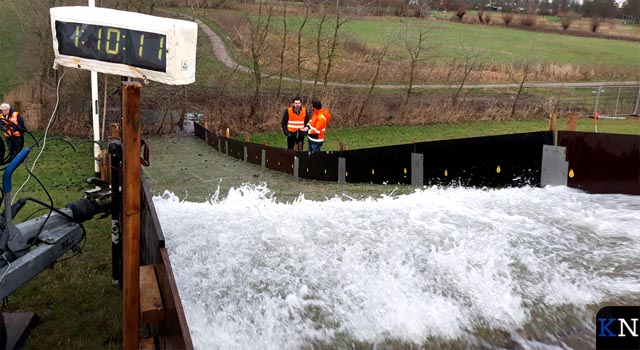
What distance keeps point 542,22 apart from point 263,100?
51389 mm

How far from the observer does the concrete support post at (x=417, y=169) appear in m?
9.55

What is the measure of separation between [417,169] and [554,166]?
7.13 ft

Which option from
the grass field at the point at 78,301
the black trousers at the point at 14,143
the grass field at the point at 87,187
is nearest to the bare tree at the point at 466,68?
the grass field at the point at 87,187

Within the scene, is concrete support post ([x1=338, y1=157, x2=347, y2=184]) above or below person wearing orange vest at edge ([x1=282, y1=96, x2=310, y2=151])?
below

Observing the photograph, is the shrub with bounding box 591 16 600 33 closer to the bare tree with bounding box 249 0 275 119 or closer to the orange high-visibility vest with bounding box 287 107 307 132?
the bare tree with bounding box 249 0 275 119

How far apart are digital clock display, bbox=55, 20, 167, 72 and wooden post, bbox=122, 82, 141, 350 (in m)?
0.19

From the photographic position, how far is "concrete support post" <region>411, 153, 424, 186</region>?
31.3 feet

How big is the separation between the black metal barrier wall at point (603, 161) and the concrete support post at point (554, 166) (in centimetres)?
8

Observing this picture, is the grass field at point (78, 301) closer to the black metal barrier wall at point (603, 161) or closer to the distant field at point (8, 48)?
the black metal barrier wall at point (603, 161)

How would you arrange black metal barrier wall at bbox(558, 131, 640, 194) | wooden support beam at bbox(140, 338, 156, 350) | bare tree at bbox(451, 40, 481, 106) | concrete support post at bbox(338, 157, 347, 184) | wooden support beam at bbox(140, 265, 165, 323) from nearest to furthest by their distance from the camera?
1. wooden support beam at bbox(140, 265, 165, 323)
2. wooden support beam at bbox(140, 338, 156, 350)
3. black metal barrier wall at bbox(558, 131, 640, 194)
4. concrete support post at bbox(338, 157, 347, 184)
5. bare tree at bbox(451, 40, 481, 106)

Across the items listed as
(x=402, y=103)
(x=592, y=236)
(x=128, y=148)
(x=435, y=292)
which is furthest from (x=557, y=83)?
(x=128, y=148)

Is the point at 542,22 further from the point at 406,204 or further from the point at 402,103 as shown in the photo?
the point at 406,204

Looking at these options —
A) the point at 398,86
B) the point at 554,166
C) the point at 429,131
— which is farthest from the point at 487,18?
the point at 554,166

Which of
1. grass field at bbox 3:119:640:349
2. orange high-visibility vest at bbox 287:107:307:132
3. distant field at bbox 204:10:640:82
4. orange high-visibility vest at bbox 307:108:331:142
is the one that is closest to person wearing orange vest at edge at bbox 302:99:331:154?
orange high-visibility vest at bbox 307:108:331:142
